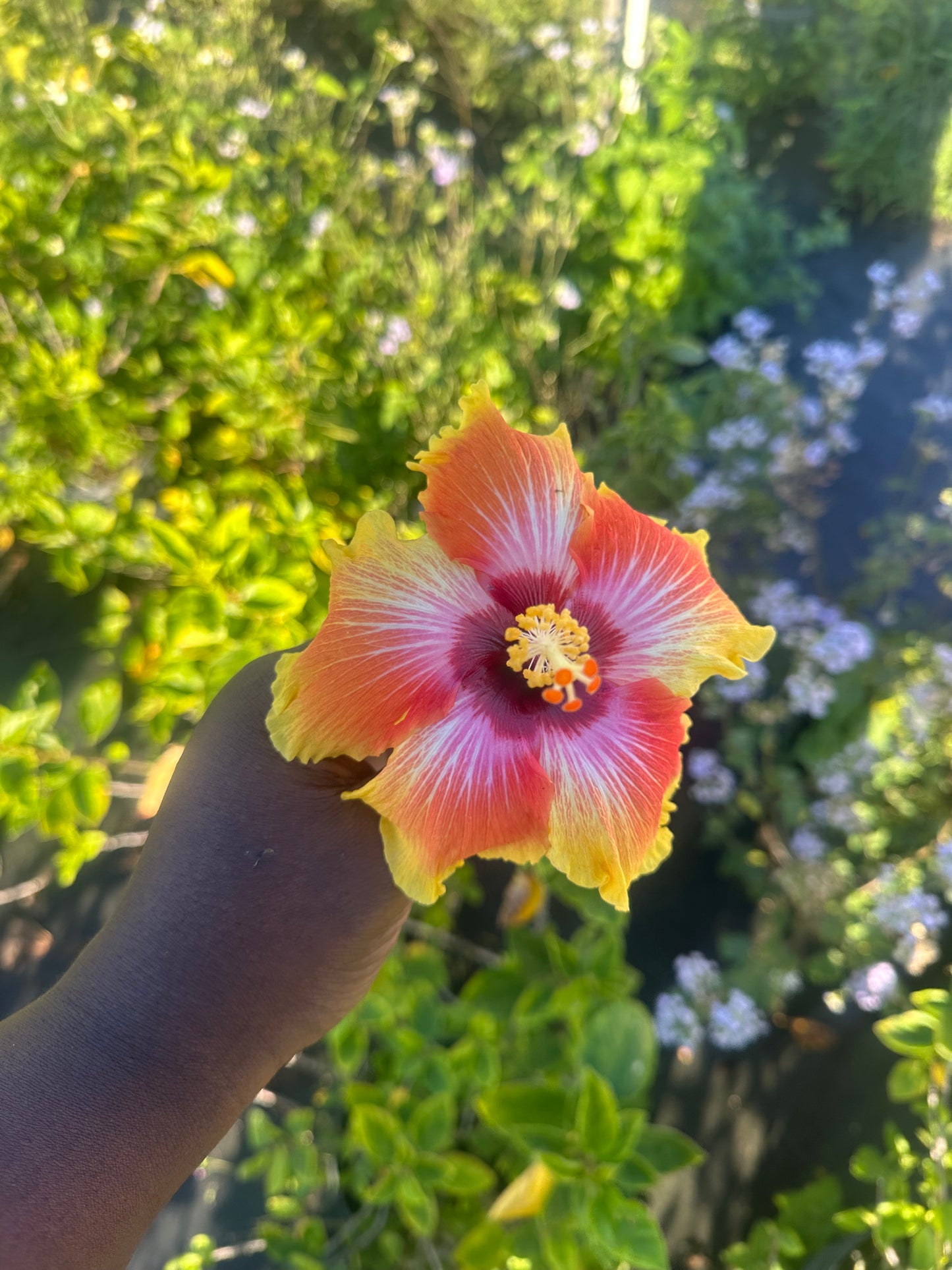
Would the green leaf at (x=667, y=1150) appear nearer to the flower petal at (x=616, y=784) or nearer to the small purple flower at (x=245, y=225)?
the flower petal at (x=616, y=784)

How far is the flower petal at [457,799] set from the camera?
1.64 ft

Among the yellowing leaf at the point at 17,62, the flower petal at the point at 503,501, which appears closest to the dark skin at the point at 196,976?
the flower petal at the point at 503,501

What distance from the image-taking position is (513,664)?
562mm

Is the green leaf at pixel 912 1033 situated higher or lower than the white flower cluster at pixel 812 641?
lower

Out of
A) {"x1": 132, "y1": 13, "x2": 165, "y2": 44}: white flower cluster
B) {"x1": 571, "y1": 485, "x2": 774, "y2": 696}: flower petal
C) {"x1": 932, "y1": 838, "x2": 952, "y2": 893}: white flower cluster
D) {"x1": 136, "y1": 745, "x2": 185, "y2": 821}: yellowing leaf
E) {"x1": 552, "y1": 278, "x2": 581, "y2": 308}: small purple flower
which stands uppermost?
{"x1": 132, "y1": 13, "x2": 165, "y2": 44}: white flower cluster

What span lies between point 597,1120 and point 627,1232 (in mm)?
125

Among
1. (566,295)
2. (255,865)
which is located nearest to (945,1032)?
(255,865)

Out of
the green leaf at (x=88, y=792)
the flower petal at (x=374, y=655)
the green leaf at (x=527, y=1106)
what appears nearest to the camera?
the flower petal at (x=374, y=655)

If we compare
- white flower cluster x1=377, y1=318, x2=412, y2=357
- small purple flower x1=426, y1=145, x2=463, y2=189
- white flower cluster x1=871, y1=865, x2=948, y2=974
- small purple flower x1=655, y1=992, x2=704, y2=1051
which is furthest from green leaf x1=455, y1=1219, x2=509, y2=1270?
small purple flower x1=426, y1=145, x2=463, y2=189

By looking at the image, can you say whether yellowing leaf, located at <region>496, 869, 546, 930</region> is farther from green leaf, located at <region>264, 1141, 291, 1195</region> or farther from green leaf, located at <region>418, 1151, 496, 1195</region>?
green leaf, located at <region>264, 1141, 291, 1195</region>

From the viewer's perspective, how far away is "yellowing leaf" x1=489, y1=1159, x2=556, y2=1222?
1008mm

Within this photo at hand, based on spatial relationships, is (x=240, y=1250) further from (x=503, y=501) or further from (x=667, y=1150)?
(x=503, y=501)

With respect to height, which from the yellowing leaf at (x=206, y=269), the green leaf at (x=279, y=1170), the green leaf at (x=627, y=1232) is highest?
the yellowing leaf at (x=206, y=269)

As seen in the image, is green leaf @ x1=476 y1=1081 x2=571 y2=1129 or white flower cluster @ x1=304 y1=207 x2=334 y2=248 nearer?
green leaf @ x1=476 y1=1081 x2=571 y2=1129
